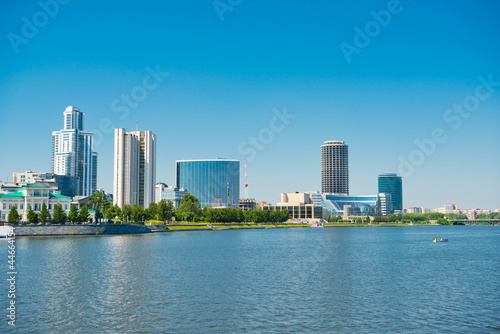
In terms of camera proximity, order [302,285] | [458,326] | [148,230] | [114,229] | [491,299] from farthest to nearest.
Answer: [148,230], [114,229], [302,285], [491,299], [458,326]

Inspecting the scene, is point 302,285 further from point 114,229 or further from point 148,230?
point 148,230

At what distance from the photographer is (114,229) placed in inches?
6452

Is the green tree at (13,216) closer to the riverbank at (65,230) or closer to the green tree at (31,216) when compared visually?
the green tree at (31,216)

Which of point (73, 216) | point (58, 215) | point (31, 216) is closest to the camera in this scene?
point (31, 216)

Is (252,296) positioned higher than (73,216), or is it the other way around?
(73,216)

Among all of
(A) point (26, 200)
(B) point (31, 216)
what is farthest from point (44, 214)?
(A) point (26, 200)

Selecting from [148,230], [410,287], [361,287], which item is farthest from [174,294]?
[148,230]

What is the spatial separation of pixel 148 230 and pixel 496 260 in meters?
134

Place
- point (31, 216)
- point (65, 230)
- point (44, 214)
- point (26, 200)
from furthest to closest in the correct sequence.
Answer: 1. point (26, 200)
2. point (44, 214)
3. point (65, 230)
4. point (31, 216)

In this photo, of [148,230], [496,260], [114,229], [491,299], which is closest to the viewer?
[491,299]

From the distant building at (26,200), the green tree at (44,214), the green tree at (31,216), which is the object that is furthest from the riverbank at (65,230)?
the distant building at (26,200)

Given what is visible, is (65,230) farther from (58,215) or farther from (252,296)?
(252,296)

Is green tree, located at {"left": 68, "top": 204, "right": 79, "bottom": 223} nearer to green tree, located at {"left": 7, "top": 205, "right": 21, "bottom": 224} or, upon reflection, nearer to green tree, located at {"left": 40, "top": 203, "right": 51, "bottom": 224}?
green tree, located at {"left": 40, "top": 203, "right": 51, "bottom": 224}

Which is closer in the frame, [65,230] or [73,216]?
[65,230]
